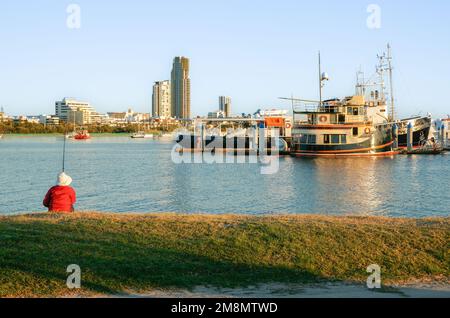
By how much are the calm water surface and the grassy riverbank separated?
543 inches

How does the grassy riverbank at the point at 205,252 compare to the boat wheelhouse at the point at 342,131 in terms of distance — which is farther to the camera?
the boat wheelhouse at the point at 342,131

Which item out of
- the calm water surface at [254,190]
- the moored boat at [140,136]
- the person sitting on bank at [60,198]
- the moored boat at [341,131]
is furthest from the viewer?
the moored boat at [140,136]

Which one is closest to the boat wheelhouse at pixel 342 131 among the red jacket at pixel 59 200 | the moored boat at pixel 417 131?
the moored boat at pixel 417 131

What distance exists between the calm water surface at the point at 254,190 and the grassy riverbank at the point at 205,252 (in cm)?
1380

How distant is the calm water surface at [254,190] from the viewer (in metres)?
26.1

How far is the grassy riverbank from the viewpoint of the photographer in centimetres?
820

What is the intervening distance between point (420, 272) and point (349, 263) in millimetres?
1070

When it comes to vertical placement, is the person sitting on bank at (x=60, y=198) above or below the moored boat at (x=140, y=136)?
below

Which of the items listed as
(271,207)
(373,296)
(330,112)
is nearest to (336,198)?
(271,207)

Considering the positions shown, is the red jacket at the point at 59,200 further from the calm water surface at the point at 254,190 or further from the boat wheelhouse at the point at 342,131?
the boat wheelhouse at the point at 342,131

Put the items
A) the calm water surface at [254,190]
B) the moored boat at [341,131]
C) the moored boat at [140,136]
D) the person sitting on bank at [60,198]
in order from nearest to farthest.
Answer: the person sitting on bank at [60,198] < the calm water surface at [254,190] < the moored boat at [341,131] < the moored boat at [140,136]

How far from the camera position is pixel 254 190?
33594mm

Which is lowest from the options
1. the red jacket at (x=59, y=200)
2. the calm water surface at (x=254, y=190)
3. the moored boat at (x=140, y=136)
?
the calm water surface at (x=254, y=190)
